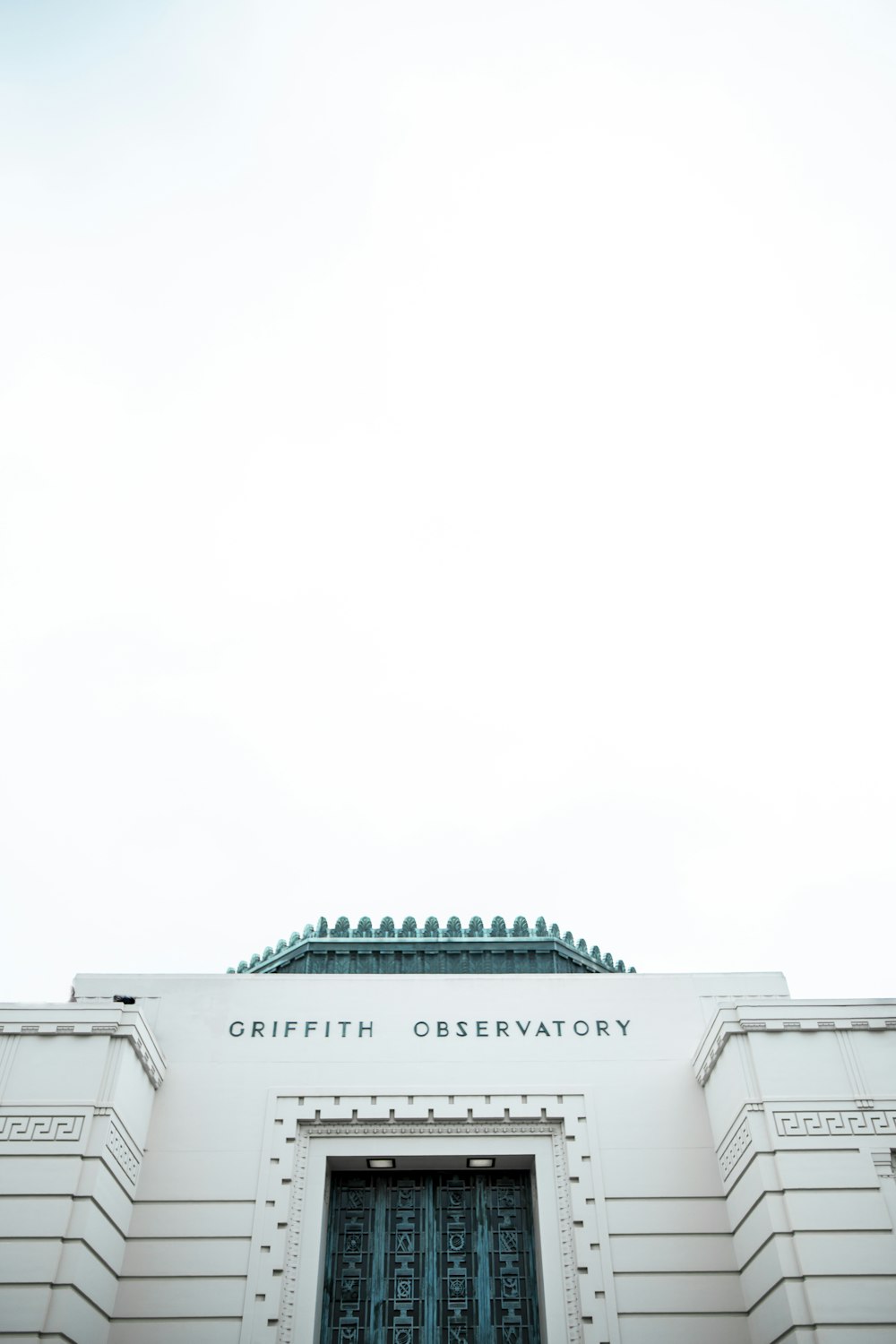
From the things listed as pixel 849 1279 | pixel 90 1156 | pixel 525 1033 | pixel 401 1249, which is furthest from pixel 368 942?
pixel 849 1279

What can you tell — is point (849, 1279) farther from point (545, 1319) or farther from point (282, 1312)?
point (282, 1312)

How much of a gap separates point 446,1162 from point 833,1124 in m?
4.45

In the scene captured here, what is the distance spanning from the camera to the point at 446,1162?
1222cm

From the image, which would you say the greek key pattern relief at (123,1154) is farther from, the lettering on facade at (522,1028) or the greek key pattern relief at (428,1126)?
the lettering on facade at (522,1028)

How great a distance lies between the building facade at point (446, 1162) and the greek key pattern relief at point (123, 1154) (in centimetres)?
4

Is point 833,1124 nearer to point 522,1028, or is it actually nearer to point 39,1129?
point 522,1028

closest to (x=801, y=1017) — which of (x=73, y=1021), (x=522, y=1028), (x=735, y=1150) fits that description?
(x=735, y=1150)

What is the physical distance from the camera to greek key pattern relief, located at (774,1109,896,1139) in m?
10.5

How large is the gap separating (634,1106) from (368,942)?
435 cm

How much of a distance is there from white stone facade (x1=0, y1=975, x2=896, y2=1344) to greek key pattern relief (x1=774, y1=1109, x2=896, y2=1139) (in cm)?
2

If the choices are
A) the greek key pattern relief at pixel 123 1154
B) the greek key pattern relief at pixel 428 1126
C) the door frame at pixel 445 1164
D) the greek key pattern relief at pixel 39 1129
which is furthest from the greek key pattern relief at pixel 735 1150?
the greek key pattern relief at pixel 39 1129

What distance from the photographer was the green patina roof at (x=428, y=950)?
14.7m

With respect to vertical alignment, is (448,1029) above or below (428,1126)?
above

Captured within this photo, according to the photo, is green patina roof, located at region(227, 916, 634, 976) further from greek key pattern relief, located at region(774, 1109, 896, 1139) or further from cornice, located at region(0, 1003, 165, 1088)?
greek key pattern relief, located at region(774, 1109, 896, 1139)
